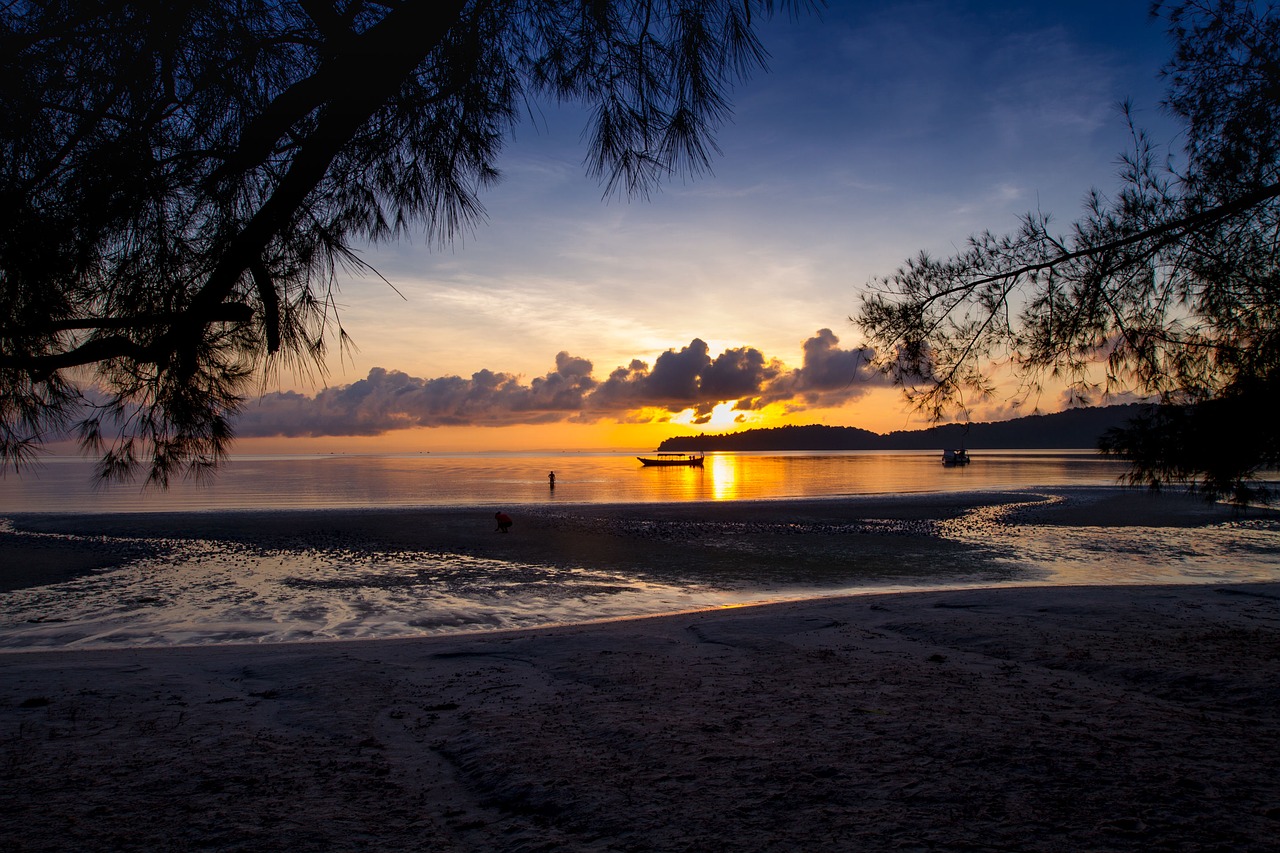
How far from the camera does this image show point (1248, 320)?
15.1ft

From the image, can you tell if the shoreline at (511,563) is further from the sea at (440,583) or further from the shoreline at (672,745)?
the shoreline at (672,745)

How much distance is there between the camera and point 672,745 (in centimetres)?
386

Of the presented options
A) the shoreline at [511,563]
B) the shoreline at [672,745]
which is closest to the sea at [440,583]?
the shoreline at [511,563]

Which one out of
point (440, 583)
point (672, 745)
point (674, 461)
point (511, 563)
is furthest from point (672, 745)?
point (674, 461)

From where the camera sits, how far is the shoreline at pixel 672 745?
2.88 meters

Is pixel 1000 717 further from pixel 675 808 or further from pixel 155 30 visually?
pixel 155 30

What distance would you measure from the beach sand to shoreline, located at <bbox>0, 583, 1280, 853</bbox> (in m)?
0.02

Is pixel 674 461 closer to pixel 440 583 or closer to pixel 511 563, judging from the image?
pixel 511 563

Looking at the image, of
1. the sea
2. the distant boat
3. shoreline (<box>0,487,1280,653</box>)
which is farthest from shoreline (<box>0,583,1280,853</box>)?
the distant boat

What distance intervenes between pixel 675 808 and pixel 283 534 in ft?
72.7

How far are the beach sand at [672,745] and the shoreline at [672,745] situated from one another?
0.02m

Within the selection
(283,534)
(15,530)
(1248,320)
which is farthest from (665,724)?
(15,530)

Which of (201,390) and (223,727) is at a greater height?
(201,390)

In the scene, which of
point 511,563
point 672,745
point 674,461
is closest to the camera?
point 672,745
